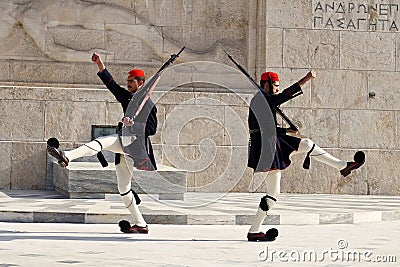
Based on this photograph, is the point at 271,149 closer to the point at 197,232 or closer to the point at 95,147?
the point at 197,232

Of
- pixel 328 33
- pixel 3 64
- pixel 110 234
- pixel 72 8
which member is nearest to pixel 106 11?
pixel 72 8

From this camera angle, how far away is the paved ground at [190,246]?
703 cm

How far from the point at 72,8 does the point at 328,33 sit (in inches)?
173

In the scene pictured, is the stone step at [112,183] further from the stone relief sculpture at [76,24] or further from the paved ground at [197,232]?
the stone relief sculpture at [76,24]

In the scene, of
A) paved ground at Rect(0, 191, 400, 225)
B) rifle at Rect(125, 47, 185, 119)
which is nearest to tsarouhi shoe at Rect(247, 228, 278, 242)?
rifle at Rect(125, 47, 185, 119)

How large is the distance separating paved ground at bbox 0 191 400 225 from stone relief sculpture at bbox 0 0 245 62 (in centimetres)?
276

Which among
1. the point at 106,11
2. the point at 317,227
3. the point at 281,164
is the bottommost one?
the point at 317,227

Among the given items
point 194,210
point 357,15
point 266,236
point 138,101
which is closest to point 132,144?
point 138,101

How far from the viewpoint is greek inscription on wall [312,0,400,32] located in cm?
1524

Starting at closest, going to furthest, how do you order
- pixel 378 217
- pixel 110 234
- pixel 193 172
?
pixel 110 234
pixel 378 217
pixel 193 172

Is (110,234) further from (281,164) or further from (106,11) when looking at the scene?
(106,11)

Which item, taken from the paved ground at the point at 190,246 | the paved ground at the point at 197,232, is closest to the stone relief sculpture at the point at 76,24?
the paved ground at the point at 197,232

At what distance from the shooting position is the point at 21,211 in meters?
10.2

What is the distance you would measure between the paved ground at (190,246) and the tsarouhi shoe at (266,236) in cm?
11
